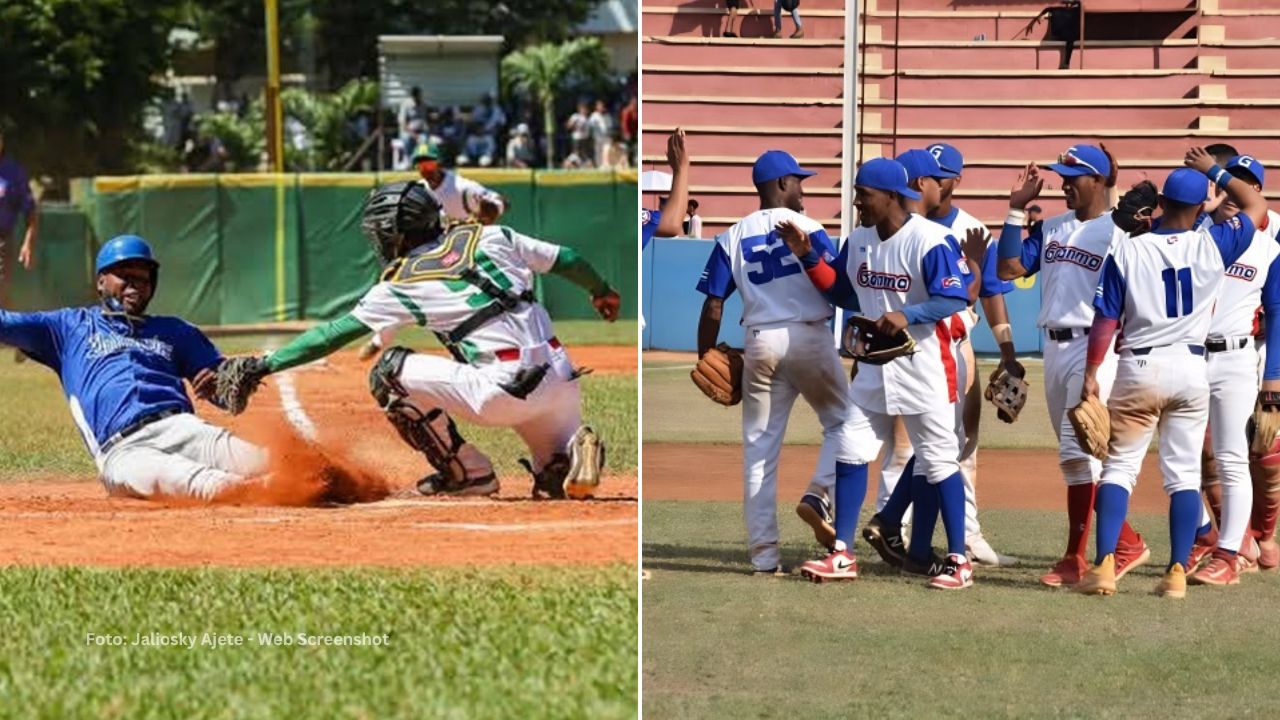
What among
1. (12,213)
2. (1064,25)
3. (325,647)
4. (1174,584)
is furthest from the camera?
(1064,25)

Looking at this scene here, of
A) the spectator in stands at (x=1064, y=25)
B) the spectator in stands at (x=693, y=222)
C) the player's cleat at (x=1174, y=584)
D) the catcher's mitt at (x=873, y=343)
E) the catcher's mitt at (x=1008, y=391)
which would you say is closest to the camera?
the player's cleat at (x=1174, y=584)

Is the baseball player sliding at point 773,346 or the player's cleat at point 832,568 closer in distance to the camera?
the player's cleat at point 832,568

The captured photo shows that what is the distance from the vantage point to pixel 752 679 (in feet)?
19.1

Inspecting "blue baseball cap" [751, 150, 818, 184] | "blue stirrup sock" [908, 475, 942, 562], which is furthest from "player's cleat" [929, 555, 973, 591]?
"blue baseball cap" [751, 150, 818, 184]

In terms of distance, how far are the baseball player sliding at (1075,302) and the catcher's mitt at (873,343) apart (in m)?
0.84

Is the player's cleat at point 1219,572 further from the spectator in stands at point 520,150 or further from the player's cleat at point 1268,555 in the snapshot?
the spectator in stands at point 520,150

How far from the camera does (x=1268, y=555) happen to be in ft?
27.6

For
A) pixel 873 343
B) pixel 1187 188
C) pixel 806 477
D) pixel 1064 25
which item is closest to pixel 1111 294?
pixel 1187 188

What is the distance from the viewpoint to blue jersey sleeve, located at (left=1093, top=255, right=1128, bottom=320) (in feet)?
24.8

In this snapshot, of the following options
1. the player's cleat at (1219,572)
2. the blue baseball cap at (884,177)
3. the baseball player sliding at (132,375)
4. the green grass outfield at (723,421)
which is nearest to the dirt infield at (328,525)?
the baseball player sliding at (132,375)

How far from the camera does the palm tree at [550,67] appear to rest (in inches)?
1103

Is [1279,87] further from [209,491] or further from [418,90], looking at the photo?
[209,491]

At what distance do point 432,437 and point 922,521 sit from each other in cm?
213

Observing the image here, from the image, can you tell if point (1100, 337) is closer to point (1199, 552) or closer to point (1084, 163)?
point (1084, 163)
